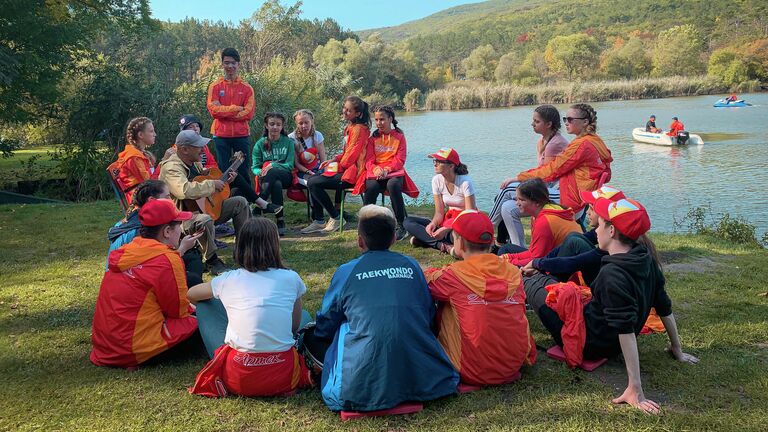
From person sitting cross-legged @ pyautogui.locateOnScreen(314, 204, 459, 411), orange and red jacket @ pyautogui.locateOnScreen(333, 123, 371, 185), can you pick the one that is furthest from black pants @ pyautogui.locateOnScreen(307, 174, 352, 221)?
person sitting cross-legged @ pyautogui.locateOnScreen(314, 204, 459, 411)

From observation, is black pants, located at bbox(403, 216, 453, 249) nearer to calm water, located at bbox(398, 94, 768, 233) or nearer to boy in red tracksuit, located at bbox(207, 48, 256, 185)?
boy in red tracksuit, located at bbox(207, 48, 256, 185)

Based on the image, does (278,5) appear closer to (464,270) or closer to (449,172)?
(449,172)

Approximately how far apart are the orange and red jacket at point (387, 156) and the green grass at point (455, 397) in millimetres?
2086

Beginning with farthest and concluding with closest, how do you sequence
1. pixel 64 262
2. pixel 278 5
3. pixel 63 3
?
1. pixel 278 5
2. pixel 63 3
3. pixel 64 262

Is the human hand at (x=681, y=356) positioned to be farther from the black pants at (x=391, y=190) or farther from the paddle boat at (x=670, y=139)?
the paddle boat at (x=670, y=139)

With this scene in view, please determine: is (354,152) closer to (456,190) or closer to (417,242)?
(417,242)

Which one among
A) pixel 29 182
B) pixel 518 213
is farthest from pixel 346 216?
pixel 29 182

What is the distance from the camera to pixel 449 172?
577cm

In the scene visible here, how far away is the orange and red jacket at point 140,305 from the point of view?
3330 mm

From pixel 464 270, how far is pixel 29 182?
Answer: 1101 cm

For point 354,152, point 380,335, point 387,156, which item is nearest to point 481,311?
point 380,335

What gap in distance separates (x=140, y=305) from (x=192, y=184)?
2.21 metres

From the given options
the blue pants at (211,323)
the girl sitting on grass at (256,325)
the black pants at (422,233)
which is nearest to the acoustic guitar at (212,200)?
the black pants at (422,233)

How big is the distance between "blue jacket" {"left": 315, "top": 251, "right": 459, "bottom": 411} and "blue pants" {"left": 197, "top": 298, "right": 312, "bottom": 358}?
69 cm
